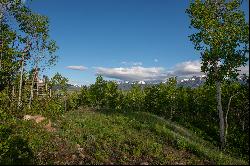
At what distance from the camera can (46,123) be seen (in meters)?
28.9

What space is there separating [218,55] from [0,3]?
25578 mm

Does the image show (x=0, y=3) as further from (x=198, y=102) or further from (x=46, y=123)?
(x=198, y=102)

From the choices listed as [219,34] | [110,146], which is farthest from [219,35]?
[110,146]

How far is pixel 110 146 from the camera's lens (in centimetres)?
2278

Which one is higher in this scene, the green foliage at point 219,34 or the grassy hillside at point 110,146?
the green foliage at point 219,34

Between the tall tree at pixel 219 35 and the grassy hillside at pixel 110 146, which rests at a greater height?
the tall tree at pixel 219 35

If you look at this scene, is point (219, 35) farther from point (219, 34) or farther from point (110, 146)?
point (110, 146)

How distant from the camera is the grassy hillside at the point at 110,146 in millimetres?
19688

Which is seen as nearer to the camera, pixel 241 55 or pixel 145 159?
pixel 145 159

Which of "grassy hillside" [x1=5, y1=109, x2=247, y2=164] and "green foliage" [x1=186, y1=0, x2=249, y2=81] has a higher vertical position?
"green foliage" [x1=186, y1=0, x2=249, y2=81]

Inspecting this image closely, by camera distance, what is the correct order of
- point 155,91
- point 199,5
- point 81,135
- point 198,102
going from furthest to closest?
point 155,91 < point 198,102 < point 199,5 < point 81,135

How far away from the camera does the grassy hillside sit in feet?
64.6

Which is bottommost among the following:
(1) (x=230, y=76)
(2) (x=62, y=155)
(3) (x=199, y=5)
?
(2) (x=62, y=155)

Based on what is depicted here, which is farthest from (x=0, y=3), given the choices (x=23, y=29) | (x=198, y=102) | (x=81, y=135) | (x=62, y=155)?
(x=198, y=102)
